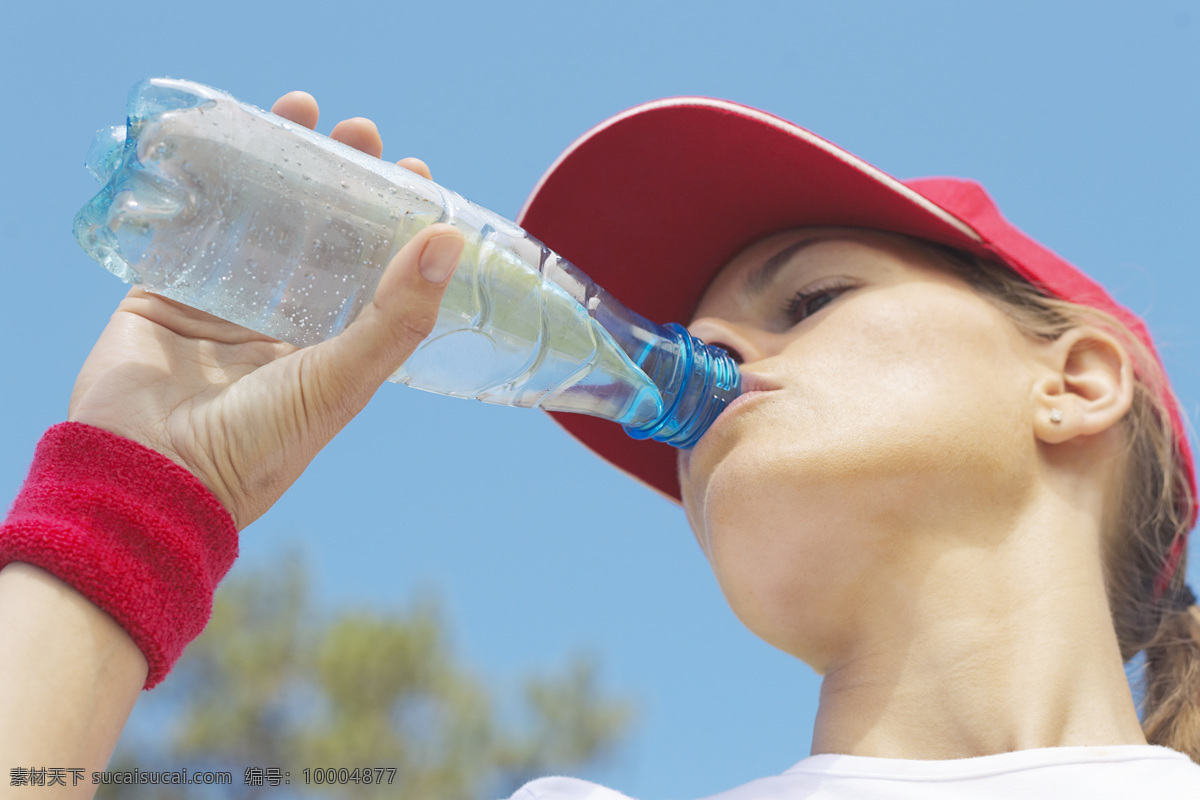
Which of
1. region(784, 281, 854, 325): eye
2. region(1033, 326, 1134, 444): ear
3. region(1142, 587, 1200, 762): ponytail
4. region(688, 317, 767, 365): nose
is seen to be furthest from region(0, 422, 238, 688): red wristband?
region(1142, 587, 1200, 762): ponytail

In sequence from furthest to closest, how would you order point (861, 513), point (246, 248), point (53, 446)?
point (861, 513)
point (246, 248)
point (53, 446)

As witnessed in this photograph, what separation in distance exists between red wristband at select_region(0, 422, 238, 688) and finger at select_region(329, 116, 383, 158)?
695 mm

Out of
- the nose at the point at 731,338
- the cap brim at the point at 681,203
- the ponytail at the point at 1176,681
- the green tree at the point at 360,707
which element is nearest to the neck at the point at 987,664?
the ponytail at the point at 1176,681

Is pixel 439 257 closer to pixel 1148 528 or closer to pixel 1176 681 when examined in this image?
pixel 1148 528

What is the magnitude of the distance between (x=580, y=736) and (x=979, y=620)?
7.93 m

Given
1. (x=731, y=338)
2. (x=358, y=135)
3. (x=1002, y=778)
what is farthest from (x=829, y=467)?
(x=358, y=135)

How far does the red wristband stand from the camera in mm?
1254

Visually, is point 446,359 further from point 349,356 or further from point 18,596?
point 18,596

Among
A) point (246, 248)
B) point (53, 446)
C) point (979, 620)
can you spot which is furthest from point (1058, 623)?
point (53, 446)

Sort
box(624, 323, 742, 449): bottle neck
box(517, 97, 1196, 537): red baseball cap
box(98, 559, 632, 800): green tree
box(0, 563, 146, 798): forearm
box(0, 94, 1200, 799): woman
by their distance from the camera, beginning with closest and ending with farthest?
box(0, 563, 146, 798): forearm
box(0, 94, 1200, 799): woman
box(624, 323, 742, 449): bottle neck
box(517, 97, 1196, 537): red baseball cap
box(98, 559, 632, 800): green tree

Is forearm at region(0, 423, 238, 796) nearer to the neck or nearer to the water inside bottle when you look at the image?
the water inside bottle

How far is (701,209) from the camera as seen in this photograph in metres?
2.28

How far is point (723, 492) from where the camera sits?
5.80 feet

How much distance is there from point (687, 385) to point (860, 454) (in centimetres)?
35
